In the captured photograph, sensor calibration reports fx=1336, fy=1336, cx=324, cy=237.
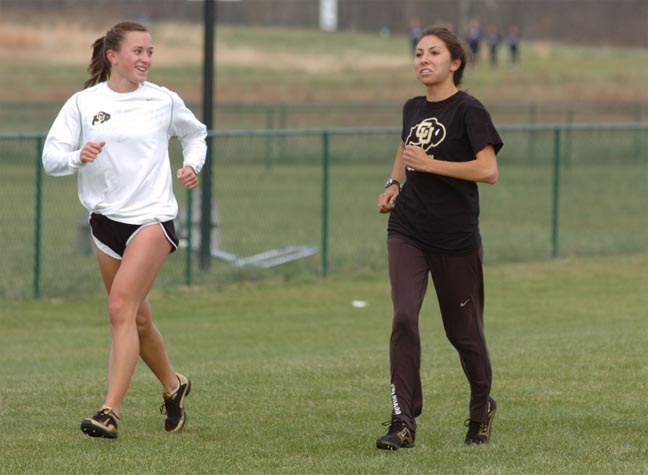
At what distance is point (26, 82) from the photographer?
152 ft

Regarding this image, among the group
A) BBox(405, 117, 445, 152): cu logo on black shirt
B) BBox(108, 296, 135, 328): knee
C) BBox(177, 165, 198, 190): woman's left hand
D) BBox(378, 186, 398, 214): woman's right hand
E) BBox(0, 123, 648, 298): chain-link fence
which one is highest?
BBox(405, 117, 445, 152): cu logo on black shirt

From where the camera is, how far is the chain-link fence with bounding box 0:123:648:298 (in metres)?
14.9

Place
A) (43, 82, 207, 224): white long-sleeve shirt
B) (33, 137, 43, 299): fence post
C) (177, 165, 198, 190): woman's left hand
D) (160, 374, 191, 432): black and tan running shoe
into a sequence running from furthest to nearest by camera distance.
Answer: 1. (33, 137, 43, 299): fence post
2. (160, 374, 191, 432): black and tan running shoe
3. (177, 165, 198, 190): woman's left hand
4. (43, 82, 207, 224): white long-sleeve shirt

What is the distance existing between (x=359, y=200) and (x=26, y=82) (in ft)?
87.5

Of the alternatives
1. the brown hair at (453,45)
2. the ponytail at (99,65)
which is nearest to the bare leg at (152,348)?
the ponytail at (99,65)

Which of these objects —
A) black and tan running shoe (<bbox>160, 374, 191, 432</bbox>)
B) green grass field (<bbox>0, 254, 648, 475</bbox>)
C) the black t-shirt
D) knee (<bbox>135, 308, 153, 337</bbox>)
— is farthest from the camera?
black and tan running shoe (<bbox>160, 374, 191, 432</bbox>)

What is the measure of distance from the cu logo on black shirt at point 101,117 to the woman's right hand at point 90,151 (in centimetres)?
25

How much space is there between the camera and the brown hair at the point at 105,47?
256 inches

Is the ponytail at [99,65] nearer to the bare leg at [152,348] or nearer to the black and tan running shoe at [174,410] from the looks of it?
the bare leg at [152,348]

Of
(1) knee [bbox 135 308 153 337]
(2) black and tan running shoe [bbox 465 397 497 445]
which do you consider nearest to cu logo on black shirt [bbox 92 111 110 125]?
(1) knee [bbox 135 308 153 337]

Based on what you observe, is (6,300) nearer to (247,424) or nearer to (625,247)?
(247,424)

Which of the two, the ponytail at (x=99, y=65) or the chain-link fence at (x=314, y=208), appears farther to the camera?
the chain-link fence at (x=314, y=208)

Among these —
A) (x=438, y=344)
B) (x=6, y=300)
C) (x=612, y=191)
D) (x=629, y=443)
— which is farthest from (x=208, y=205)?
(x=612, y=191)

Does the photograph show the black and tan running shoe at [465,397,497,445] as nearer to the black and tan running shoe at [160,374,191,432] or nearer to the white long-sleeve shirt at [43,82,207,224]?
the black and tan running shoe at [160,374,191,432]
